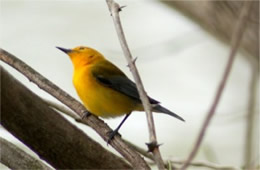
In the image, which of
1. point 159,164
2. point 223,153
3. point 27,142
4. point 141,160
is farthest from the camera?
point 223,153

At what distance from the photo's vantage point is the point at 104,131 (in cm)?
303

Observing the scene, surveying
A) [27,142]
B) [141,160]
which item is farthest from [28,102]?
[141,160]

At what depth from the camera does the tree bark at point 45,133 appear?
11.1 feet

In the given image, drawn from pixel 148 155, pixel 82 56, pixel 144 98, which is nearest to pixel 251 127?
pixel 148 155

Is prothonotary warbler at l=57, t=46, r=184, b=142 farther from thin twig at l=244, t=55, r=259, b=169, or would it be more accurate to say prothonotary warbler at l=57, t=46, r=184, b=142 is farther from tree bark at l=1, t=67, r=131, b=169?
thin twig at l=244, t=55, r=259, b=169

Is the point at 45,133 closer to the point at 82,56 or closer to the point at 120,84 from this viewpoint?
the point at 120,84

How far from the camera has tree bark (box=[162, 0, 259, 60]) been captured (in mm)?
4047

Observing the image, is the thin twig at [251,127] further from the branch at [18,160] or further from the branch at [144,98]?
the branch at [144,98]

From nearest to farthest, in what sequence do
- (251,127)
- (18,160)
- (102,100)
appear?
(18,160) < (102,100) < (251,127)

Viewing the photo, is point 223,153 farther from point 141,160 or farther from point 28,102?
point 141,160

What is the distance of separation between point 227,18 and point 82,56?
1.04 metres

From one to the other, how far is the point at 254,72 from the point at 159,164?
2.48m

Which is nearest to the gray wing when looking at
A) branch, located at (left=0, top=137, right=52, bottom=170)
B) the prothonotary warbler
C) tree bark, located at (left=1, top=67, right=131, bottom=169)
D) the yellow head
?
the prothonotary warbler

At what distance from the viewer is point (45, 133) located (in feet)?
11.1
